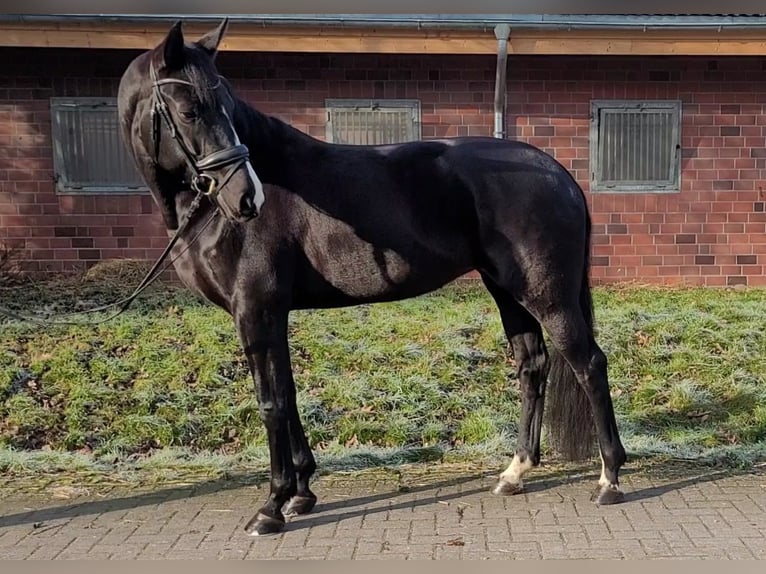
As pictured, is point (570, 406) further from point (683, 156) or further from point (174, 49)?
point (683, 156)

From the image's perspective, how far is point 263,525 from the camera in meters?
3.38

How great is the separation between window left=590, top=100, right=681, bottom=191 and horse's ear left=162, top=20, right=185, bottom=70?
22.5 ft

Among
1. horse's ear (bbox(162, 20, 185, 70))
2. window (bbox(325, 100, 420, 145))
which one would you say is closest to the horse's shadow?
horse's ear (bbox(162, 20, 185, 70))

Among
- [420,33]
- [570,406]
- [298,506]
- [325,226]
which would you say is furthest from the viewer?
[420,33]

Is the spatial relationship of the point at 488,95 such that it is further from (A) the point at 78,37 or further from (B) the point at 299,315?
(A) the point at 78,37

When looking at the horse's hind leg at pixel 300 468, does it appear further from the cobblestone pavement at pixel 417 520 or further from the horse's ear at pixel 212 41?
the horse's ear at pixel 212 41

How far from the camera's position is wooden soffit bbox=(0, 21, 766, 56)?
7.93 metres

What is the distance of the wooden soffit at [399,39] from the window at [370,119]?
2.35ft

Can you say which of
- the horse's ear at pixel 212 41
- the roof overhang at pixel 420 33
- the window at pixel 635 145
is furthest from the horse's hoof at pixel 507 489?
the window at pixel 635 145

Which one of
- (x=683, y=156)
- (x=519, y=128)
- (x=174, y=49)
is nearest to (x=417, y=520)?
(x=174, y=49)

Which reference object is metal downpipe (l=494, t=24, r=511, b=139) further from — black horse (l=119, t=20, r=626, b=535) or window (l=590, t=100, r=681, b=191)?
black horse (l=119, t=20, r=626, b=535)

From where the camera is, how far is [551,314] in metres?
3.68

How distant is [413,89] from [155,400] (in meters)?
5.21

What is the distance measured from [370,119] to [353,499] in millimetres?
5872
